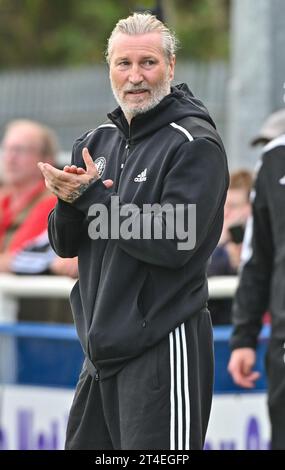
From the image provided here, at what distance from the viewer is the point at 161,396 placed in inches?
168

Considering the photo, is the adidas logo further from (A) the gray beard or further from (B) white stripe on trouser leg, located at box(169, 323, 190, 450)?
(B) white stripe on trouser leg, located at box(169, 323, 190, 450)

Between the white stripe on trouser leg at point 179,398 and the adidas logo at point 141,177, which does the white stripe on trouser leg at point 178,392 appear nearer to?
the white stripe on trouser leg at point 179,398

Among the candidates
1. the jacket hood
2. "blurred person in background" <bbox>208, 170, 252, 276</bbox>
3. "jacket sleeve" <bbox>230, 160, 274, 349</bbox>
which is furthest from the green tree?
the jacket hood

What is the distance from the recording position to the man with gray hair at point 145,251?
4.25 metres

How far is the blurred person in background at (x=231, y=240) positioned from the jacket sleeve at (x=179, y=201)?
2.62m

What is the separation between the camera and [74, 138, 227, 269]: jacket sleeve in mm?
4215

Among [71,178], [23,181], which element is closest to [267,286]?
[71,178]

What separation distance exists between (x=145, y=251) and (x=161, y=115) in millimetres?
526

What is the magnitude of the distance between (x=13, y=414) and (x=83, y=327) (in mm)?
2719

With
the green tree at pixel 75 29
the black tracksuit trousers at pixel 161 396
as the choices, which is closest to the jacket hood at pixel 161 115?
the black tracksuit trousers at pixel 161 396

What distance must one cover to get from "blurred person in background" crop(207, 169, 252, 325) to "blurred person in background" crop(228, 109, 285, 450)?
2.62ft
